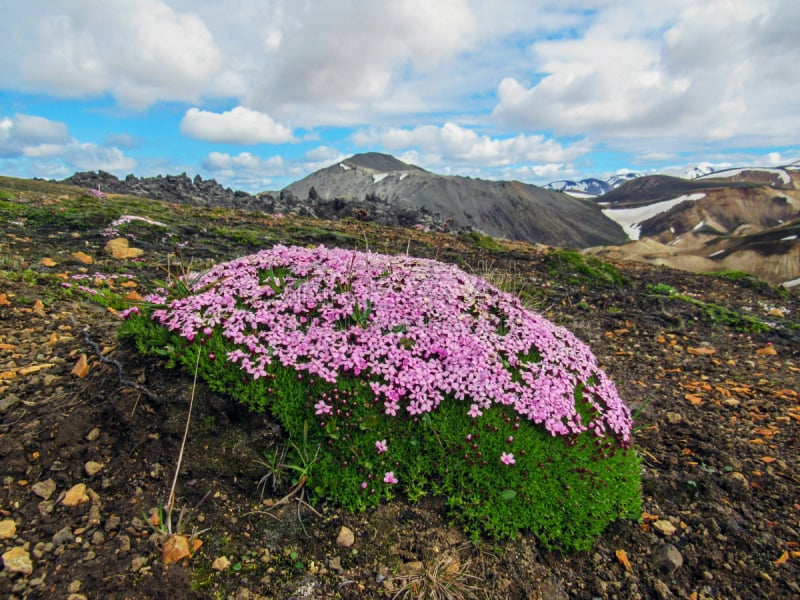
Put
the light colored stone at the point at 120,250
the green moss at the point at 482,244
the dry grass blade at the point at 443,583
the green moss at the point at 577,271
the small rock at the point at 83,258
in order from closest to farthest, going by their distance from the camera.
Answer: the dry grass blade at the point at 443,583
the small rock at the point at 83,258
the light colored stone at the point at 120,250
the green moss at the point at 577,271
the green moss at the point at 482,244

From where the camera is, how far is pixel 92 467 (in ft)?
12.1

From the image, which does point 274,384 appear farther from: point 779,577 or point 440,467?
point 779,577

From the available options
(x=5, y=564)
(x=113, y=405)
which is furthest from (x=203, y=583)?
(x=113, y=405)

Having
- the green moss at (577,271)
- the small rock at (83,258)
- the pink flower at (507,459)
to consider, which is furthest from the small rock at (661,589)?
the small rock at (83,258)

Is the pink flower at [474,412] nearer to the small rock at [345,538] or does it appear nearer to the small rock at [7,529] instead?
the small rock at [345,538]

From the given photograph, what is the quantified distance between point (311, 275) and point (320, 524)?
288 centimetres

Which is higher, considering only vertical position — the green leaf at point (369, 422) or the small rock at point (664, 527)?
the green leaf at point (369, 422)

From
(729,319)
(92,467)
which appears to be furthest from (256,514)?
(729,319)

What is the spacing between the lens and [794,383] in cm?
711

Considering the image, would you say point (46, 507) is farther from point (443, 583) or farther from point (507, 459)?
point (507, 459)

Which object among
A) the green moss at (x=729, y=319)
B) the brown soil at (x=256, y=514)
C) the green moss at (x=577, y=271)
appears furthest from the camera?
the green moss at (x=577, y=271)

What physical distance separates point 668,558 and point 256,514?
3613 millimetres

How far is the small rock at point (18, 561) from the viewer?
9.29 ft

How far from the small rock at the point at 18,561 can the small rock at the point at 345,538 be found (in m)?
2.09
